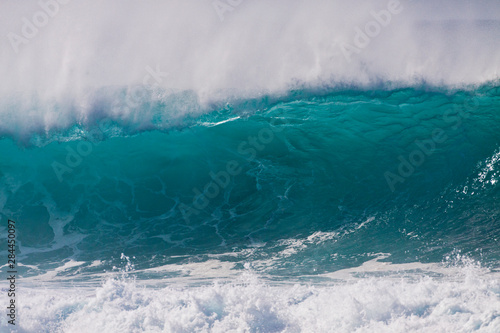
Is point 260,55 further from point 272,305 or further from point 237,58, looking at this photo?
point 272,305

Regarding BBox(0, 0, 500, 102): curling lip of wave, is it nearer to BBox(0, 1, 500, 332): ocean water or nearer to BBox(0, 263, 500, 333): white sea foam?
BBox(0, 1, 500, 332): ocean water

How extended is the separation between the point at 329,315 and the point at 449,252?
3.19 meters

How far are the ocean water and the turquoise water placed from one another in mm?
42

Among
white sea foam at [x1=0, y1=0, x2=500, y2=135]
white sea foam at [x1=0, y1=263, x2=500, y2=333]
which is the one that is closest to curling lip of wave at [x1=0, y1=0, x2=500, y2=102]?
white sea foam at [x1=0, y1=0, x2=500, y2=135]

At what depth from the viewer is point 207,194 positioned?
28.7 feet

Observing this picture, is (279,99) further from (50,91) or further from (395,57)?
(50,91)

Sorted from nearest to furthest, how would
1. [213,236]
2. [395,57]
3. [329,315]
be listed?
[329,315] < [213,236] < [395,57]

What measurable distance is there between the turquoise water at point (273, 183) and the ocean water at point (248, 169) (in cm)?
4

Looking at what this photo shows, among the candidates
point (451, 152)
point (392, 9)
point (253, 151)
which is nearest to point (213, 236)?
point (253, 151)

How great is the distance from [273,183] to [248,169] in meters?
0.77

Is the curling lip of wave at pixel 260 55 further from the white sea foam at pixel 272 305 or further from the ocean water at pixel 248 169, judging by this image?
the white sea foam at pixel 272 305

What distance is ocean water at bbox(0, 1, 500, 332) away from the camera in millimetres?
7789

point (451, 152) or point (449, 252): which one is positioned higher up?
point (451, 152)

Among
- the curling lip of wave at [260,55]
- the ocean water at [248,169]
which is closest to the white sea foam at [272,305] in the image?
the ocean water at [248,169]
